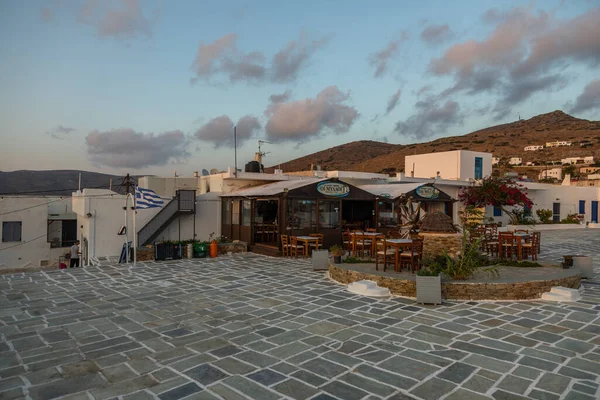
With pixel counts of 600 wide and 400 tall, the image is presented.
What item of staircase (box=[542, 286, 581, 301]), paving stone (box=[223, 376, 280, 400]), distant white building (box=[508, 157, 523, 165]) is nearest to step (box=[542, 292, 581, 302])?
staircase (box=[542, 286, 581, 301])

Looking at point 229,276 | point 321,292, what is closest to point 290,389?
point 321,292

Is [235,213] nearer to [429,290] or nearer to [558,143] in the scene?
[429,290]

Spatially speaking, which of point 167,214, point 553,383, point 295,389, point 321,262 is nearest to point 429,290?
point 553,383

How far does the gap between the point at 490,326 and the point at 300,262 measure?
6351mm

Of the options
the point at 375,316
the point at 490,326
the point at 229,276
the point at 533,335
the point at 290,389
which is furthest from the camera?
the point at 229,276

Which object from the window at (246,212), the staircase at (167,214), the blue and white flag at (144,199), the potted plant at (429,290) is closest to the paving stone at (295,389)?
the potted plant at (429,290)

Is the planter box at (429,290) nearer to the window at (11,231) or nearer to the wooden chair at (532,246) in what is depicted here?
the wooden chair at (532,246)

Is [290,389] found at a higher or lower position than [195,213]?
lower

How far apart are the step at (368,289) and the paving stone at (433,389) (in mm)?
3290

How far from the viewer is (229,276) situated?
29.6 feet

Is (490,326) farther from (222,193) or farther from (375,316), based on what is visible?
(222,193)

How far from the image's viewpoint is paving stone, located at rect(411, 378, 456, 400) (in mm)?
3352

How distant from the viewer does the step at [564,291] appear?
660 cm

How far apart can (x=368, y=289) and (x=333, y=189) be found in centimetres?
635
